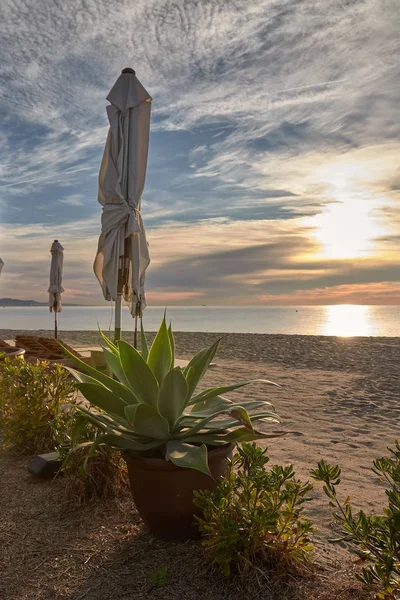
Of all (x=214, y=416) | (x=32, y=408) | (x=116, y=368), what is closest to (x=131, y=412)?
(x=214, y=416)

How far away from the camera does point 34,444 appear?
3854 millimetres

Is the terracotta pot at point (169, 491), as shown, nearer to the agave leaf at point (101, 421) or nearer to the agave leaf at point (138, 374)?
the agave leaf at point (101, 421)

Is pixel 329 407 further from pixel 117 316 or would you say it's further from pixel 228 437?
pixel 228 437

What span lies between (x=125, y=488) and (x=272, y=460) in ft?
5.15

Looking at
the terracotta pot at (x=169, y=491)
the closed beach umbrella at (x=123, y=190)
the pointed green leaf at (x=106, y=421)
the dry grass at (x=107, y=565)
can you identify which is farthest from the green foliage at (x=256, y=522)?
the closed beach umbrella at (x=123, y=190)

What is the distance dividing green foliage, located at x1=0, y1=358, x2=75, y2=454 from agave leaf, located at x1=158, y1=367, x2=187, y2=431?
1.38 meters

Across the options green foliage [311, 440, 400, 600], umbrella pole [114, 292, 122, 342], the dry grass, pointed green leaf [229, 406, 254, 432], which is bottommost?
the dry grass

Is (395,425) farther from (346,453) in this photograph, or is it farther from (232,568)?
(232,568)

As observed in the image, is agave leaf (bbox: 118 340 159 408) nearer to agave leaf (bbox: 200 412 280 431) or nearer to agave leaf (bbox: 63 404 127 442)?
agave leaf (bbox: 63 404 127 442)

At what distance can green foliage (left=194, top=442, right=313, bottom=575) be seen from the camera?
2.00 m

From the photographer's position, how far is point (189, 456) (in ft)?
7.39

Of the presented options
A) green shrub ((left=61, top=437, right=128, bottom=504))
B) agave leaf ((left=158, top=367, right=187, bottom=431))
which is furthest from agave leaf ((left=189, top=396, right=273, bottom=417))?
green shrub ((left=61, top=437, right=128, bottom=504))

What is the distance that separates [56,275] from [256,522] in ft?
38.9

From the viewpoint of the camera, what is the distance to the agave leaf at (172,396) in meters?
2.47
